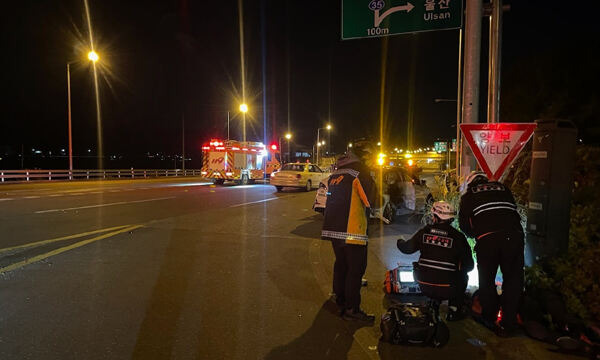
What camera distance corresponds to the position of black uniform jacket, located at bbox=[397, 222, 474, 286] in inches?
165

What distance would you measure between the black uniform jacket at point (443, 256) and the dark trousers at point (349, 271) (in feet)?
2.04

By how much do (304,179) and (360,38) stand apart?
1337cm

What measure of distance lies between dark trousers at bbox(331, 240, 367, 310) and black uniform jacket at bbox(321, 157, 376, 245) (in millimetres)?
86

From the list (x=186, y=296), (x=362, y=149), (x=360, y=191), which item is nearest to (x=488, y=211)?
(x=360, y=191)

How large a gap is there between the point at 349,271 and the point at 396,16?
521 centimetres

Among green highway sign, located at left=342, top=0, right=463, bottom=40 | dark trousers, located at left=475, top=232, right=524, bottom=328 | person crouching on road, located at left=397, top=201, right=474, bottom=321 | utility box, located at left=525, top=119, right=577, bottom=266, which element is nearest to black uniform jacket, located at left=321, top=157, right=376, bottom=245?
person crouching on road, located at left=397, top=201, right=474, bottom=321

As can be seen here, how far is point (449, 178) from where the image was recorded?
336 inches

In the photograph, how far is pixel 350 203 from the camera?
448cm

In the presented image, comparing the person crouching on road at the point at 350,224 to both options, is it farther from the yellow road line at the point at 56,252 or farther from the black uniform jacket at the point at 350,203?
the yellow road line at the point at 56,252

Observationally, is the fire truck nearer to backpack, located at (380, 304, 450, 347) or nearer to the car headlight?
the car headlight

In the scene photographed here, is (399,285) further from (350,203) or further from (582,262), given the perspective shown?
(582,262)

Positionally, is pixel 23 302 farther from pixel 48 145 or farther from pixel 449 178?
pixel 48 145

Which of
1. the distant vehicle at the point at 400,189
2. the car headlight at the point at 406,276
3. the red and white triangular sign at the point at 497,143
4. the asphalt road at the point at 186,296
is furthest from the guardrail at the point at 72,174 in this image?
the red and white triangular sign at the point at 497,143

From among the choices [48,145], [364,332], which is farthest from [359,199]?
[48,145]
